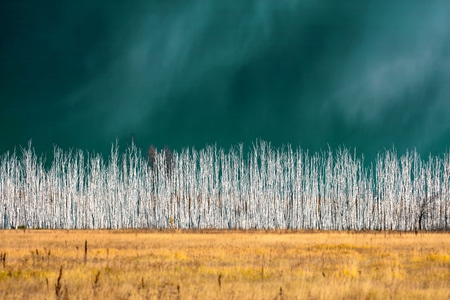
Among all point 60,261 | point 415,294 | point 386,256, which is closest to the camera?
point 415,294

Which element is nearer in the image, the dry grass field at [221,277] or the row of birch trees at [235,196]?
the dry grass field at [221,277]

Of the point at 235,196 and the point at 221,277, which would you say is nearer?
the point at 221,277

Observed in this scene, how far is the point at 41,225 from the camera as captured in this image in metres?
84.8

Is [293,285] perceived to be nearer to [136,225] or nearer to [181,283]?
[181,283]

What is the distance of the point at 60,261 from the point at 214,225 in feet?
200

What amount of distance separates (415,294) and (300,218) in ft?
241

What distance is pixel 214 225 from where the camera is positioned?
270 feet

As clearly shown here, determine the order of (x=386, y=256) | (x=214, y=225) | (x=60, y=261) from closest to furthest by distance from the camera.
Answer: (x=60, y=261) → (x=386, y=256) → (x=214, y=225)

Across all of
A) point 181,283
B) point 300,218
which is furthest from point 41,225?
point 181,283

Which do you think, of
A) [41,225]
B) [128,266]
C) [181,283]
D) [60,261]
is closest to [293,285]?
[181,283]

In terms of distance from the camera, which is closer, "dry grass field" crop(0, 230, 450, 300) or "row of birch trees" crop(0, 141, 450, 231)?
"dry grass field" crop(0, 230, 450, 300)

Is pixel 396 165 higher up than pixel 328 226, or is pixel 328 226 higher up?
pixel 396 165

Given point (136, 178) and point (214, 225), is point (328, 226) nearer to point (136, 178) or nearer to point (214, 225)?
point (214, 225)

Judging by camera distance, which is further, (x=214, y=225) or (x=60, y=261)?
(x=214, y=225)
